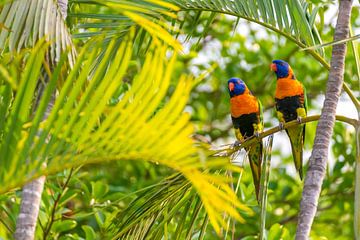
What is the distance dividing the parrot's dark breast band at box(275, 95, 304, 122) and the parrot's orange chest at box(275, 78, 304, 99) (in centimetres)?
3

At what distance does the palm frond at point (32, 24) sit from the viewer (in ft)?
5.74

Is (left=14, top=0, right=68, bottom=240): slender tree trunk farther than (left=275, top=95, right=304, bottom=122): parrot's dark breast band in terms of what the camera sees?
No

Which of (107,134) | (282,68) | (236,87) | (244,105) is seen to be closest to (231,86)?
(236,87)

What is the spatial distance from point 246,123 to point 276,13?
2.89 feet

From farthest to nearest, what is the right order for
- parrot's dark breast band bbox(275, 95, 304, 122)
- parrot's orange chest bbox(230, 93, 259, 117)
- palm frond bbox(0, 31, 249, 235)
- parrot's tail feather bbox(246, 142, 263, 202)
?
1. parrot's orange chest bbox(230, 93, 259, 117)
2. parrot's dark breast band bbox(275, 95, 304, 122)
3. parrot's tail feather bbox(246, 142, 263, 202)
4. palm frond bbox(0, 31, 249, 235)

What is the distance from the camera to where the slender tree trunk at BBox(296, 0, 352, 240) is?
182 cm

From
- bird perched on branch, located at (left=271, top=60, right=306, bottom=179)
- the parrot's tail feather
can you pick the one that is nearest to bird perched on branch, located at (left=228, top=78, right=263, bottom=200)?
bird perched on branch, located at (left=271, top=60, right=306, bottom=179)

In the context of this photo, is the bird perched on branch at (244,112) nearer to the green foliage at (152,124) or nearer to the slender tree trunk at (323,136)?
the green foliage at (152,124)

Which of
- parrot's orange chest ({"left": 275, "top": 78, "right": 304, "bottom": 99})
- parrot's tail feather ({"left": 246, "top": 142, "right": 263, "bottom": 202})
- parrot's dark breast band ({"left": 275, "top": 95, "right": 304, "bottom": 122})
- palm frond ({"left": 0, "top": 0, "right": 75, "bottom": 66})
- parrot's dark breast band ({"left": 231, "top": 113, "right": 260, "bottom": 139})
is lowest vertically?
parrot's tail feather ({"left": 246, "top": 142, "right": 263, "bottom": 202})

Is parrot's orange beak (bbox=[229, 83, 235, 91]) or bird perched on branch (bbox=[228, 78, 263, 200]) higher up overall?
parrot's orange beak (bbox=[229, 83, 235, 91])

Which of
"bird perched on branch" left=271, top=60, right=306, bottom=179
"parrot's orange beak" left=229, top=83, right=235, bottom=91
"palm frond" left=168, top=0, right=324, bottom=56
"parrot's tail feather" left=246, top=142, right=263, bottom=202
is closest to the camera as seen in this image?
"palm frond" left=168, top=0, right=324, bottom=56

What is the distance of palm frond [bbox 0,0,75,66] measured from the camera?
5.74 feet

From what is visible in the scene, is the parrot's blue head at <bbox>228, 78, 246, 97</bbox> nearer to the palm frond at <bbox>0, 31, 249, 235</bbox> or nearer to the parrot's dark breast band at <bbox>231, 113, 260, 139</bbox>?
the parrot's dark breast band at <bbox>231, 113, 260, 139</bbox>

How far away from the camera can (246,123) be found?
310 centimetres
